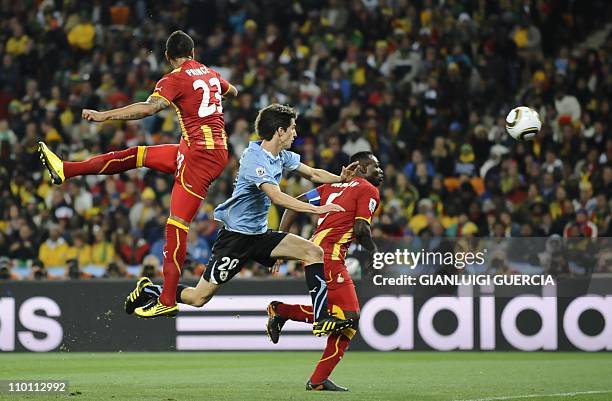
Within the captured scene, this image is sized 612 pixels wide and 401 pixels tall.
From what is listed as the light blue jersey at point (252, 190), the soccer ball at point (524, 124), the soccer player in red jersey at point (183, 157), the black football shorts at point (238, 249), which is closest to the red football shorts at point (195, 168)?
the soccer player in red jersey at point (183, 157)

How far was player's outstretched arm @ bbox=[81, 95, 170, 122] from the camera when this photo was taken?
9.86 m

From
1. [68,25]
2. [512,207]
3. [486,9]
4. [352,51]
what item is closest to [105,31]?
[68,25]

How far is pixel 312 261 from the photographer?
10281 mm

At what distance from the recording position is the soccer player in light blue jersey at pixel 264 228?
33.2 feet

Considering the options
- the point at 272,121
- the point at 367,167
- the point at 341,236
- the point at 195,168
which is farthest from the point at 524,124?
the point at 195,168

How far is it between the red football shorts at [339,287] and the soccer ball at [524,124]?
244 centimetres

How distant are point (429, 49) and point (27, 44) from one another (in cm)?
738

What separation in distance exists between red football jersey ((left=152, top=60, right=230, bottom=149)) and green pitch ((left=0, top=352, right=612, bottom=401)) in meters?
A: 2.15

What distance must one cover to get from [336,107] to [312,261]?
10.4 m

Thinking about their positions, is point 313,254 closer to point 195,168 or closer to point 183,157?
point 195,168

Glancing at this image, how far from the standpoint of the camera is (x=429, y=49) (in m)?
20.9

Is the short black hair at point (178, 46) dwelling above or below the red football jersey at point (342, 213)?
above

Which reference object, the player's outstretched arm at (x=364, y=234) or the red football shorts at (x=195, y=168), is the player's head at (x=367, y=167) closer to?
the player's outstretched arm at (x=364, y=234)

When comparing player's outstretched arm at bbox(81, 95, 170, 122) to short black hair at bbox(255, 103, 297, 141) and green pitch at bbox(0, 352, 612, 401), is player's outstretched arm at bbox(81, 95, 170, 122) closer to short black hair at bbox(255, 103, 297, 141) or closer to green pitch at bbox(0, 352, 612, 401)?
short black hair at bbox(255, 103, 297, 141)
